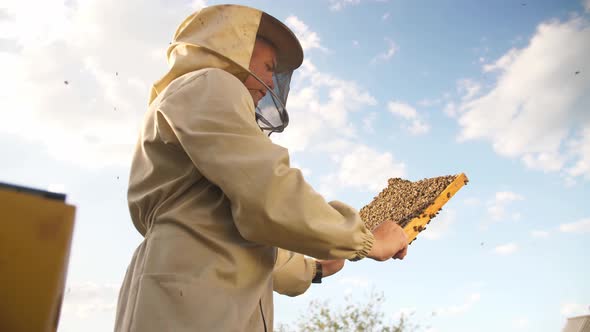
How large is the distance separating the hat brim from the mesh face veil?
0.24 ft

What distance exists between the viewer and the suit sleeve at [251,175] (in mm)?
1999

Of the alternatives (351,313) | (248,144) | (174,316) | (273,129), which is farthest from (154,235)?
(351,313)

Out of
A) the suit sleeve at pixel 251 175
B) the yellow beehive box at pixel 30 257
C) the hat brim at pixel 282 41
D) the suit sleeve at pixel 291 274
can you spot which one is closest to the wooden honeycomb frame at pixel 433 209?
the suit sleeve at pixel 291 274

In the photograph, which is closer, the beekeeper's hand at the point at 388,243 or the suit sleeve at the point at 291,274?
the beekeeper's hand at the point at 388,243

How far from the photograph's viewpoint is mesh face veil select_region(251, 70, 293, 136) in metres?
3.35

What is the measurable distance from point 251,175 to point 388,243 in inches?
36.3

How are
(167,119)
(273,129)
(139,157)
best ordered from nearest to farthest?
1. (167,119)
2. (139,157)
3. (273,129)

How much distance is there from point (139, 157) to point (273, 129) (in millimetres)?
1258

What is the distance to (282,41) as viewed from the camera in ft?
11.2

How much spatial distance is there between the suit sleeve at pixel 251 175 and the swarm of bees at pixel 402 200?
1136 mm

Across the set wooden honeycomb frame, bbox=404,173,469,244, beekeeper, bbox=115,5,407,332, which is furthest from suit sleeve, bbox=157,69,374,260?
wooden honeycomb frame, bbox=404,173,469,244

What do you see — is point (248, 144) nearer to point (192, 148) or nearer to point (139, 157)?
point (192, 148)

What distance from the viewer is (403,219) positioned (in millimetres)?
3203

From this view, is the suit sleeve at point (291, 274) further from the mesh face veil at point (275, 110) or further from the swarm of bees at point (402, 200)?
the mesh face veil at point (275, 110)
